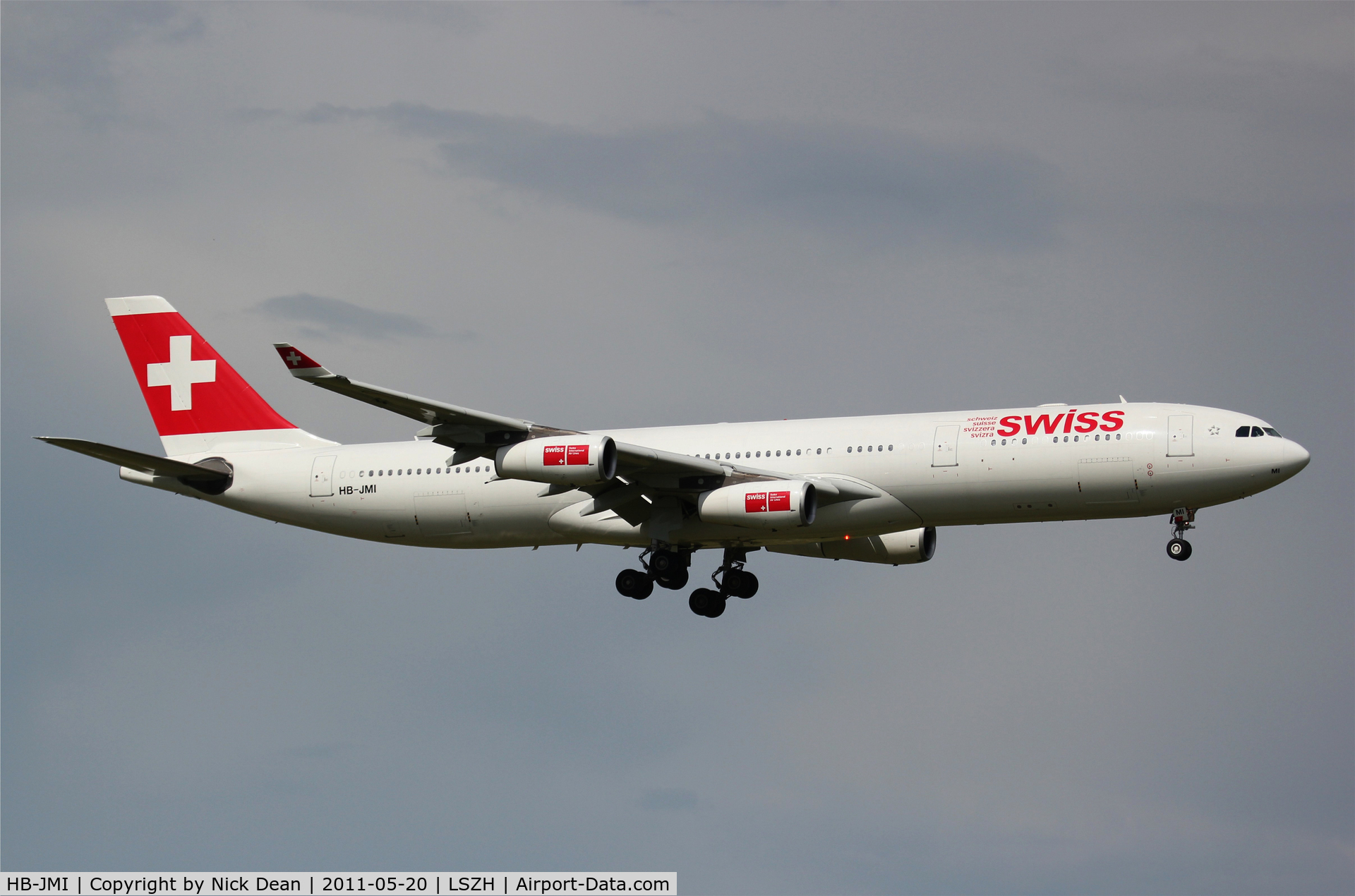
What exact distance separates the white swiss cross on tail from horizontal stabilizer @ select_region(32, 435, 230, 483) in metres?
3.77

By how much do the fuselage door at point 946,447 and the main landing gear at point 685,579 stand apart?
7.87 m

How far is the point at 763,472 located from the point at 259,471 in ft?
51.7

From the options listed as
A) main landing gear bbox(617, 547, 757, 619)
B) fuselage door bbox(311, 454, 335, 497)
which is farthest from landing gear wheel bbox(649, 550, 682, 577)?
fuselage door bbox(311, 454, 335, 497)

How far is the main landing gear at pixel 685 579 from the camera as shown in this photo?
44094 millimetres

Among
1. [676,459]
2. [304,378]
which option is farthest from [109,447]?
[676,459]

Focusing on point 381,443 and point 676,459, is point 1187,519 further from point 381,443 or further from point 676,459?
point 381,443

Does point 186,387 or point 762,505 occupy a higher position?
point 186,387

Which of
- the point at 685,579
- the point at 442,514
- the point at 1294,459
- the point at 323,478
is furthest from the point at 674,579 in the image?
the point at 1294,459

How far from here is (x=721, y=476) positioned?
41.2 metres

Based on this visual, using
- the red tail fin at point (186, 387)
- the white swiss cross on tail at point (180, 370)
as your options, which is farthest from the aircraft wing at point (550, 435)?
the white swiss cross on tail at point (180, 370)

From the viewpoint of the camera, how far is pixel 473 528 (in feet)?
147

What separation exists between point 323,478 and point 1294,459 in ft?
87.6

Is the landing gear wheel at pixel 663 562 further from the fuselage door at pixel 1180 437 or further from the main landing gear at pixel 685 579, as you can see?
the fuselage door at pixel 1180 437

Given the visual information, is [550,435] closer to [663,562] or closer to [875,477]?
[663,562]
